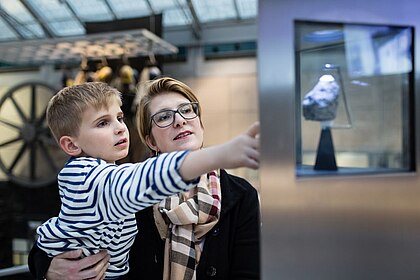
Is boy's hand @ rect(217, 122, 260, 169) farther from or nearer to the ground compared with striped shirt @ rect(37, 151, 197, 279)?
farther from the ground

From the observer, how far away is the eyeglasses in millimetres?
Result: 1161

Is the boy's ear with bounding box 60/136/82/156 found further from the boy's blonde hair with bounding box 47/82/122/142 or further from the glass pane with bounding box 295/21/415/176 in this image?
the glass pane with bounding box 295/21/415/176

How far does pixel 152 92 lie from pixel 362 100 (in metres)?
0.64

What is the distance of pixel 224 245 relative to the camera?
112 cm

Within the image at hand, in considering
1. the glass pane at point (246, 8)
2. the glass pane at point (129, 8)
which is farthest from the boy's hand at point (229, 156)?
the glass pane at point (129, 8)

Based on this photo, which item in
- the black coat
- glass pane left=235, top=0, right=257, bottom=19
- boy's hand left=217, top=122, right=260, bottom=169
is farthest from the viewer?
glass pane left=235, top=0, right=257, bottom=19

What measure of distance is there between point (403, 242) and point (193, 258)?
1.75 ft

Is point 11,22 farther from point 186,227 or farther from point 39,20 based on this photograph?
point 186,227

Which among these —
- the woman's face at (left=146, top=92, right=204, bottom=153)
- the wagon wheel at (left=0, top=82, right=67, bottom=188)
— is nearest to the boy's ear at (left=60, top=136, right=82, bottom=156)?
the woman's face at (left=146, top=92, right=204, bottom=153)

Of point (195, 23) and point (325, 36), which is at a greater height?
point (195, 23)

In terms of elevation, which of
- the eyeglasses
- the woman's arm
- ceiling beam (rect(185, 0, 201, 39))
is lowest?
the woman's arm

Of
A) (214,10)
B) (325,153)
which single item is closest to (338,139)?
(325,153)

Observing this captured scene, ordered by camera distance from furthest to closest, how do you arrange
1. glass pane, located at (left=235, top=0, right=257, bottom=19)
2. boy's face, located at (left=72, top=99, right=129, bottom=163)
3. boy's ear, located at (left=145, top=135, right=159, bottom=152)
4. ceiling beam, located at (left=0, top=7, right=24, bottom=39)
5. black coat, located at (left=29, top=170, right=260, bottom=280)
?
ceiling beam, located at (left=0, top=7, right=24, bottom=39) → glass pane, located at (left=235, top=0, right=257, bottom=19) → boy's ear, located at (left=145, top=135, right=159, bottom=152) → black coat, located at (left=29, top=170, right=260, bottom=280) → boy's face, located at (left=72, top=99, right=129, bottom=163)

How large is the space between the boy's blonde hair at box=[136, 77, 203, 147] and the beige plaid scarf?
0.25m
